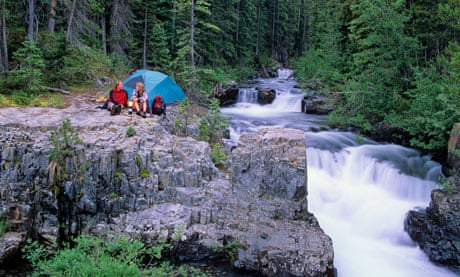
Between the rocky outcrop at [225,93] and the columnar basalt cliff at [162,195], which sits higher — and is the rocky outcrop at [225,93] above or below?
above

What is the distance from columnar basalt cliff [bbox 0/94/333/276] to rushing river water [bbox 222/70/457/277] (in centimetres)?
172

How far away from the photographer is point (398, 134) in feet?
46.9

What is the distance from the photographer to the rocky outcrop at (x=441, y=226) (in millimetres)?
8375

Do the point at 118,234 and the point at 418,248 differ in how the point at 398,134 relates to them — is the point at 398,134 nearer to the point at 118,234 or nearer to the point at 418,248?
the point at 418,248

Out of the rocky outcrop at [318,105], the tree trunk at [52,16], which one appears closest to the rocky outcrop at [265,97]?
the rocky outcrop at [318,105]

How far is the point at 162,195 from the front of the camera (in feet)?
27.6

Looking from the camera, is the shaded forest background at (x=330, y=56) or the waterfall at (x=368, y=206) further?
the shaded forest background at (x=330, y=56)

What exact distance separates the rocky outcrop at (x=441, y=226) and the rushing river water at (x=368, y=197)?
25cm

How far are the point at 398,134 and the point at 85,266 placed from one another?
43.0 ft

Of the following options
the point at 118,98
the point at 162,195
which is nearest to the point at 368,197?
the point at 162,195

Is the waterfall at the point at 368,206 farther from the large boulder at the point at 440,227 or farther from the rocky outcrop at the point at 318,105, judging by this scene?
the rocky outcrop at the point at 318,105

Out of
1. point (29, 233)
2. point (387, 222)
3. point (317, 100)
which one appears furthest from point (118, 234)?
point (317, 100)

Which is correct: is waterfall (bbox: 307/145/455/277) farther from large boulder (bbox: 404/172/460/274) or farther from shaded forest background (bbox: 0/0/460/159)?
shaded forest background (bbox: 0/0/460/159)

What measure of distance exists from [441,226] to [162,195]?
7.21 metres
